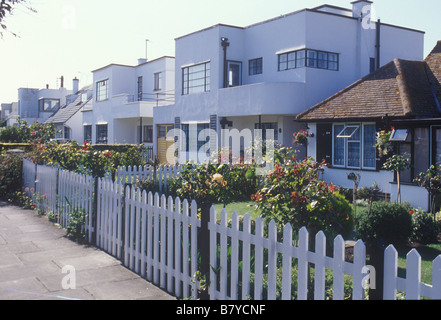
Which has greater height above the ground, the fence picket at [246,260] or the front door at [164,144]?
the front door at [164,144]

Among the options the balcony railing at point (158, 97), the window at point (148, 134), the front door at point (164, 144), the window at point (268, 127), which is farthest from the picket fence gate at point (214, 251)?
the window at point (148, 134)

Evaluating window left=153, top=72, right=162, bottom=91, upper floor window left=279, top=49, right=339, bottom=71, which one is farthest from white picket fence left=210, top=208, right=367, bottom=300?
window left=153, top=72, right=162, bottom=91

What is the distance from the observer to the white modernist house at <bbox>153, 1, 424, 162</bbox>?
20141mm

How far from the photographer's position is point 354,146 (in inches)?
659

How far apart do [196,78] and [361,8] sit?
8975 mm

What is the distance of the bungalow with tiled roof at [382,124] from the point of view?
43.7 ft

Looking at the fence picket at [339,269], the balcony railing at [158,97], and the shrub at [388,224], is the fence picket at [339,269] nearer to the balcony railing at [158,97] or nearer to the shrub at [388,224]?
the shrub at [388,224]

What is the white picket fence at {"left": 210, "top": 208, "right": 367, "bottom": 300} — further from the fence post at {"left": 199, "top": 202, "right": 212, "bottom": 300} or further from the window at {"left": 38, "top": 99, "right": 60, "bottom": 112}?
the window at {"left": 38, "top": 99, "right": 60, "bottom": 112}

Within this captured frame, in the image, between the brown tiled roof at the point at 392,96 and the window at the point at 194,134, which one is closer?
the brown tiled roof at the point at 392,96

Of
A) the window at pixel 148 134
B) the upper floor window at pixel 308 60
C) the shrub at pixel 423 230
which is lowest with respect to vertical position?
the shrub at pixel 423 230

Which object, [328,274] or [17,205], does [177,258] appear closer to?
[328,274]

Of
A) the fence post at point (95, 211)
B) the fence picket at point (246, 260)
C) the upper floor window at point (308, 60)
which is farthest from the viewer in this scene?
the upper floor window at point (308, 60)

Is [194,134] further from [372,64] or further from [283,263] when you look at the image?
[283,263]
